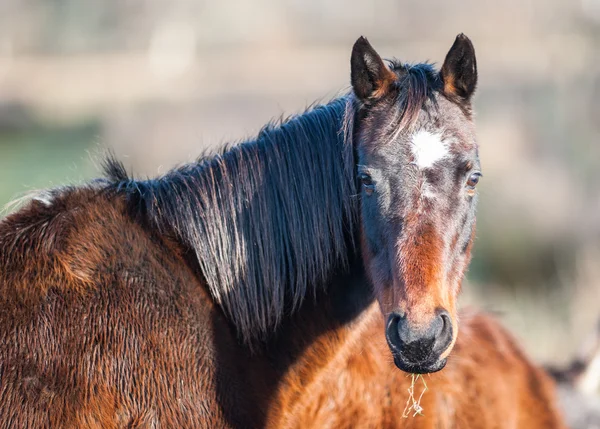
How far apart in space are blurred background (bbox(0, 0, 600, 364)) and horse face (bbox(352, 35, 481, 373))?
0.76 m

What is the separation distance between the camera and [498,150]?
14406 mm

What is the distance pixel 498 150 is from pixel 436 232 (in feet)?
39.2

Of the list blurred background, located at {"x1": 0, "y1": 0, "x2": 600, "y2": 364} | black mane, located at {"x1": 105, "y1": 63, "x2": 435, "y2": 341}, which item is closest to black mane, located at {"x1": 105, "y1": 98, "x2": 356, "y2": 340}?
black mane, located at {"x1": 105, "y1": 63, "x2": 435, "y2": 341}

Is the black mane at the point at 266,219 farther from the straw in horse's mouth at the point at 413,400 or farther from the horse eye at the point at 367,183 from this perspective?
the straw in horse's mouth at the point at 413,400

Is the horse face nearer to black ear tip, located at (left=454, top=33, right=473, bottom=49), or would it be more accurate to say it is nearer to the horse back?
black ear tip, located at (left=454, top=33, right=473, bottom=49)

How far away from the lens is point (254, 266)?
3426 millimetres

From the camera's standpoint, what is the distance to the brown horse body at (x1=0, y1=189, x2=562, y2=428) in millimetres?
3010

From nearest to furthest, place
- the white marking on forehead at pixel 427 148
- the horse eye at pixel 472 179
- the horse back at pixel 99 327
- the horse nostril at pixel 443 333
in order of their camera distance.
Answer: the horse nostril at pixel 443 333 → the horse back at pixel 99 327 → the white marking on forehead at pixel 427 148 → the horse eye at pixel 472 179

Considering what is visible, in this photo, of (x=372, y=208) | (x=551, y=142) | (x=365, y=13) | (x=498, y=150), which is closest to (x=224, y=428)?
(x=372, y=208)

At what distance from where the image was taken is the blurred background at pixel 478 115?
10.9 m

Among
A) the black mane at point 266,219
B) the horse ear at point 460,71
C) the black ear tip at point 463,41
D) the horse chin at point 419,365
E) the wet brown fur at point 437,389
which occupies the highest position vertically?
the black ear tip at point 463,41

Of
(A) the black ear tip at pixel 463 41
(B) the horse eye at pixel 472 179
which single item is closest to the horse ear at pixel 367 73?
(A) the black ear tip at pixel 463 41

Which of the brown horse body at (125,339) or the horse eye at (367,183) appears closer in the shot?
the brown horse body at (125,339)

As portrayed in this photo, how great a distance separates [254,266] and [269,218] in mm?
240
